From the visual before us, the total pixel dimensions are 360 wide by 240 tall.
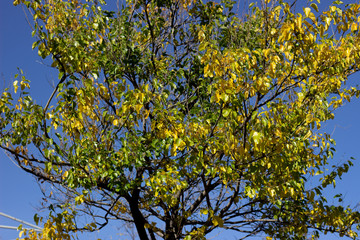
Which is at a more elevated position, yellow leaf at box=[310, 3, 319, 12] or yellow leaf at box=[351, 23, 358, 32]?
yellow leaf at box=[351, 23, 358, 32]

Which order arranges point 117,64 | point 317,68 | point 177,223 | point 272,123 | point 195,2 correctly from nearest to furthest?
point 272,123 → point 317,68 → point 117,64 → point 177,223 → point 195,2

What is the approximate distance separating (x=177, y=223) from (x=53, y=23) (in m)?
3.46

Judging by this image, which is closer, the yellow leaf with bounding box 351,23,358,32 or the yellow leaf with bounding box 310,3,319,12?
the yellow leaf with bounding box 310,3,319,12

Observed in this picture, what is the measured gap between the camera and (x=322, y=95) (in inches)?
186

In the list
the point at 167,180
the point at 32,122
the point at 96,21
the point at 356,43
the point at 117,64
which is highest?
the point at 96,21

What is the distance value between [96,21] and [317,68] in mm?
3070

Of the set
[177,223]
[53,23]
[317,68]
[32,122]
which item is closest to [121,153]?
[32,122]

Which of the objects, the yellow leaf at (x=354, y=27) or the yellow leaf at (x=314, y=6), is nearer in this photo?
the yellow leaf at (x=314, y=6)

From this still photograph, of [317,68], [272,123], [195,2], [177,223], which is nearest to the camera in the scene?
[272,123]

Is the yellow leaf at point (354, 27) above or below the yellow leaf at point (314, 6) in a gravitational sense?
above

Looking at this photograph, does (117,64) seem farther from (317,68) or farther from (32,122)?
(317,68)

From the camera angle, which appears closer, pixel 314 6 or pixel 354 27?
pixel 314 6

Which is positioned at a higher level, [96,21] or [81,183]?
[96,21]

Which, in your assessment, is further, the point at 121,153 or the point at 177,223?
the point at 177,223
